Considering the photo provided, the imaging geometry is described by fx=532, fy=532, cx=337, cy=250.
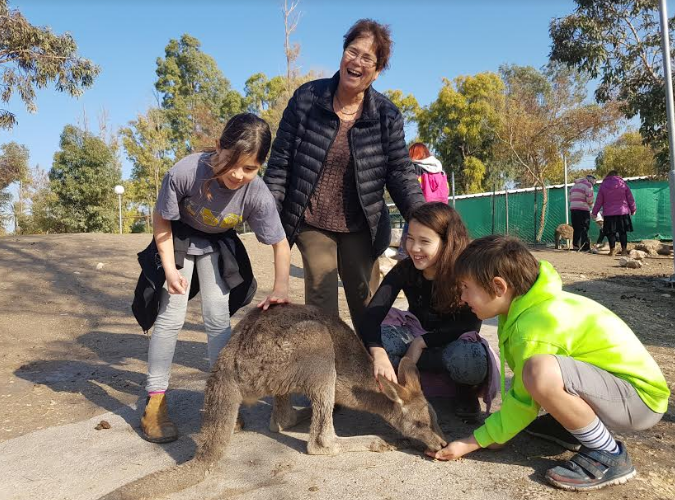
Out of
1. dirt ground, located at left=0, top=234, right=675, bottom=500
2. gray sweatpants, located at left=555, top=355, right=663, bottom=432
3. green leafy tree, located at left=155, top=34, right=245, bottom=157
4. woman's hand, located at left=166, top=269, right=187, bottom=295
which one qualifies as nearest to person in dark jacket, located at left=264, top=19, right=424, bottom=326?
woman's hand, located at left=166, top=269, right=187, bottom=295

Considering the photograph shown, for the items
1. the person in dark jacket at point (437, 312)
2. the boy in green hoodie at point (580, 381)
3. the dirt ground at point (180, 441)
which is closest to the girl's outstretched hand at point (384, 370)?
the person in dark jacket at point (437, 312)

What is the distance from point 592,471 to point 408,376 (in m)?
1.02

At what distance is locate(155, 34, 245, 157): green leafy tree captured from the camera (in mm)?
33375

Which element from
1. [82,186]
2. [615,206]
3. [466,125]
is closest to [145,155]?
[82,186]

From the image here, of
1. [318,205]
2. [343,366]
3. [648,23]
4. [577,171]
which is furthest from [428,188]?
[577,171]

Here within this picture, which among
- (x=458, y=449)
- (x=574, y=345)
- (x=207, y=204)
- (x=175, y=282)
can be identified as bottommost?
(x=458, y=449)

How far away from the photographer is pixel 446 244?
10.7 feet

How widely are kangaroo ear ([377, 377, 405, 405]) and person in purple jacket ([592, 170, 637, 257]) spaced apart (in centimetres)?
1176

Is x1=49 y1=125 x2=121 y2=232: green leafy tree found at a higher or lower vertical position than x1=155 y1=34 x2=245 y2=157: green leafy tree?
lower

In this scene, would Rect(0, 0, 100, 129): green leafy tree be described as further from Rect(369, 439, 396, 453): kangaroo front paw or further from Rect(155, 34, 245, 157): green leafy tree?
Rect(155, 34, 245, 157): green leafy tree

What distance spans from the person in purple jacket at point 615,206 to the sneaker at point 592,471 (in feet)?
38.6

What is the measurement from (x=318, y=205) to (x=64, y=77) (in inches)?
386

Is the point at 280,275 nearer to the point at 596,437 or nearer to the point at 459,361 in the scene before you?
the point at 459,361

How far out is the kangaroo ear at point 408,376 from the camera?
3.02m
